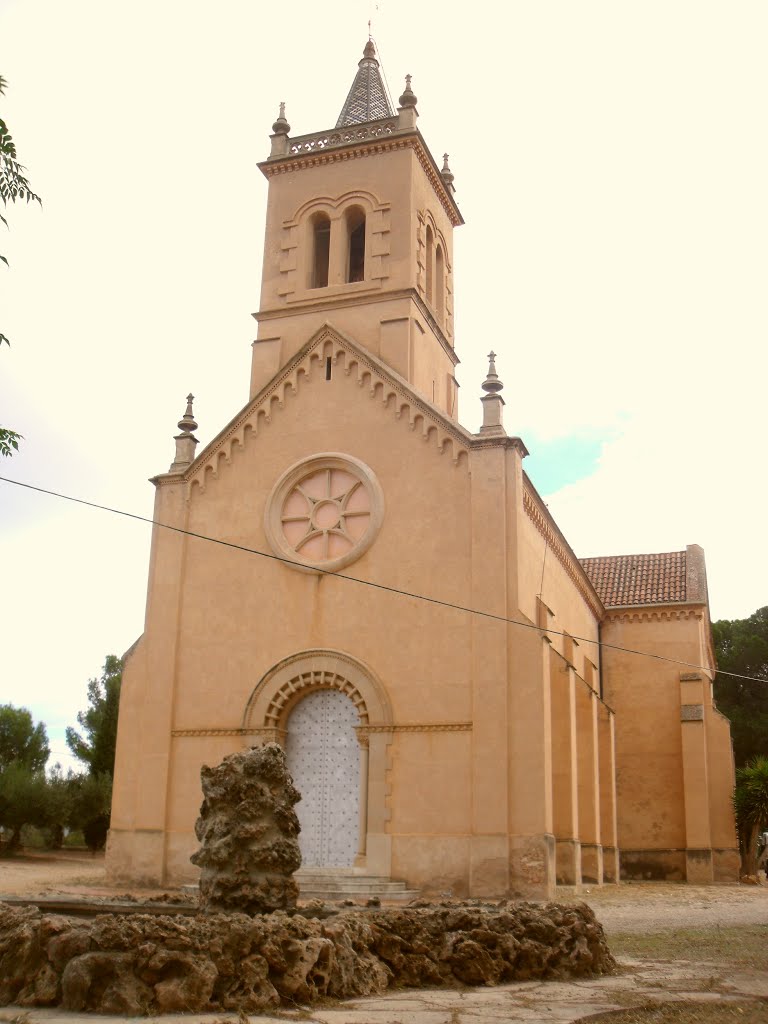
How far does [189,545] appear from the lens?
25.9 metres

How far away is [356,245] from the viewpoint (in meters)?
30.4

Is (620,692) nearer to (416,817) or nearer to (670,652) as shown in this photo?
(670,652)

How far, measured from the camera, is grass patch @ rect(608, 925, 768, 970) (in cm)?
1142

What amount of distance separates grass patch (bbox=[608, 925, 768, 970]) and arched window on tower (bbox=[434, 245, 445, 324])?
65.2 feet

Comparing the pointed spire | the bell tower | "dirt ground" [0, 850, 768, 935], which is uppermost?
the pointed spire

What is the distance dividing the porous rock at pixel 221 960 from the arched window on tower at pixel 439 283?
76.2 ft

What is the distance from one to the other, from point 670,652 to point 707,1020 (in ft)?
96.4

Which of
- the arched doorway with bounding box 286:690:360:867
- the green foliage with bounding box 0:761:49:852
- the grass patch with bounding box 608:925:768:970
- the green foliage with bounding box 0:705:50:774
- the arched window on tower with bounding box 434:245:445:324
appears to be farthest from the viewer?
the green foliage with bounding box 0:705:50:774

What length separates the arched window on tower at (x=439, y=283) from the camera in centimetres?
3078

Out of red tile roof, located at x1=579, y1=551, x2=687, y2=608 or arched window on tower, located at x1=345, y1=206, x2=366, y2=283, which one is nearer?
arched window on tower, located at x1=345, y1=206, x2=366, y2=283

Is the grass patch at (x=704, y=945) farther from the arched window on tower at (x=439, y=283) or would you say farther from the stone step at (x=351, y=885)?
the arched window on tower at (x=439, y=283)

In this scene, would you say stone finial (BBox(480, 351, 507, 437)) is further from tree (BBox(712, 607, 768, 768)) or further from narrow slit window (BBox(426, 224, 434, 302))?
tree (BBox(712, 607, 768, 768))

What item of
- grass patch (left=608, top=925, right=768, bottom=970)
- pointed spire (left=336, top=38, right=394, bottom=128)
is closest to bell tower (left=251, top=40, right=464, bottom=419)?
pointed spire (left=336, top=38, right=394, bottom=128)

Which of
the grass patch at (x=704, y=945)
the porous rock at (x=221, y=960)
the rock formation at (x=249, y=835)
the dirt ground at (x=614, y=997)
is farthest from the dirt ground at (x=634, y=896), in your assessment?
the porous rock at (x=221, y=960)
